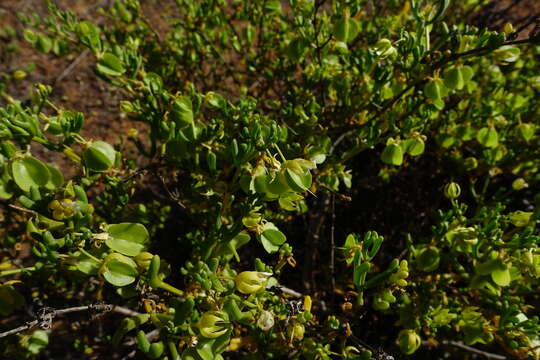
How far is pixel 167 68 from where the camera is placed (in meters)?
2.03

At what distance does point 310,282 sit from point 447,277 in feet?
2.02

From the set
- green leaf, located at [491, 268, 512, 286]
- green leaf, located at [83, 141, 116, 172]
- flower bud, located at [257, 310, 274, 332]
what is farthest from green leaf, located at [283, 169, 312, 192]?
green leaf, located at [491, 268, 512, 286]

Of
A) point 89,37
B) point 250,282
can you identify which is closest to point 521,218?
point 250,282

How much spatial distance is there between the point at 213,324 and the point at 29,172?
58cm

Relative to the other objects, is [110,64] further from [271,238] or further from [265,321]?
[265,321]

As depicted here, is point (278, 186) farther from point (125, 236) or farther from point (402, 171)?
point (402, 171)

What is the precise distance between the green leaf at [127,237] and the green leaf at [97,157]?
0.17 m

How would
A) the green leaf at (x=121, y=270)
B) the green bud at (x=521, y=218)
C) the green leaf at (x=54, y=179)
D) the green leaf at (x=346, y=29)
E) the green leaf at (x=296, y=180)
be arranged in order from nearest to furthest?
the green leaf at (x=296, y=180)
the green leaf at (x=121, y=270)
the green leaf at (x=54, y=179)
the green bud at (x=521, y=218)
the green leaf at (x=346, y=29)

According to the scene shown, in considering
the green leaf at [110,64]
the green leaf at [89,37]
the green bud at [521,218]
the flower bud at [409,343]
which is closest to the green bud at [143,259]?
the green leaf at [110,64]

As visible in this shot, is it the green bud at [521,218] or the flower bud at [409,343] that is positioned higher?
the green bud at [521,218]

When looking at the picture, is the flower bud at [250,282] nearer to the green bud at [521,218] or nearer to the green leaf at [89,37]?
the green bud at [521,218]

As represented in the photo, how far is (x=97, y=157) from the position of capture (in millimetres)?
1003

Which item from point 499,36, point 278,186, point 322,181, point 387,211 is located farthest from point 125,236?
point 387,211

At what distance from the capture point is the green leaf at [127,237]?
93cm
